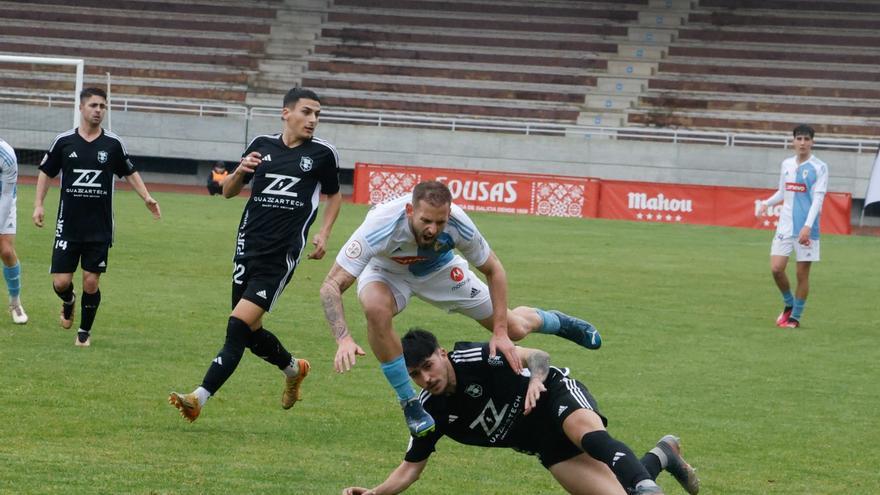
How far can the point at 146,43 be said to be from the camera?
4472 centimetres

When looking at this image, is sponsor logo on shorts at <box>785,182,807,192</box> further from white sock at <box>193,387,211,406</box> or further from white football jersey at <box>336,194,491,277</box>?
white sock at <box>193,387,211,406</box>

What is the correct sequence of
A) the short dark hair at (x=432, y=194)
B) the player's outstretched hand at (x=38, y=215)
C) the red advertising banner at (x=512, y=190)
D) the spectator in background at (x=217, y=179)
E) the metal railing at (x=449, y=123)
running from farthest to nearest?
the metal railing at (x=449, y=123)
the spectator in background at (x=217, y=179)
the red advertising banner at (x=512, y=190)
the player's outstretched hand at (x=38, y=215)
the short dark hair at (x=432, y=194)

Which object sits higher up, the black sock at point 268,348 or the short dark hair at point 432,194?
the short dark hair at point 432,194

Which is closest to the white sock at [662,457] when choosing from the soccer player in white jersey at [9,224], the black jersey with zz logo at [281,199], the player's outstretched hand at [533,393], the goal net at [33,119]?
the player's outstretched hand at [533,393]

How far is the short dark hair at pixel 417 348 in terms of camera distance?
636cm

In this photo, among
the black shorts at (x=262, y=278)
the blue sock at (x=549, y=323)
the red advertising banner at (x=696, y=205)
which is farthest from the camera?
the red advertising banner at (x=696, y=205)

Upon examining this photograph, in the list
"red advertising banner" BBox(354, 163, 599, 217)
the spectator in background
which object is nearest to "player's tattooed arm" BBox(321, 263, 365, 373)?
"red advertising banner" BBox(354, 163, 599, 217)

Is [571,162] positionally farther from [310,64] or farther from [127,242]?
[127,242]

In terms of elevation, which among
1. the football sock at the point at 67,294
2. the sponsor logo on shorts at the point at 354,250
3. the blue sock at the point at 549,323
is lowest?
the football sock at the point at 67,294

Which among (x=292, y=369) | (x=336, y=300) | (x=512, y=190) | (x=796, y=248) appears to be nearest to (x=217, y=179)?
(x=512, y=190)

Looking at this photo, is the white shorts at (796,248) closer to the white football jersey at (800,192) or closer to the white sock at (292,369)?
the white football jersey at (800,192)

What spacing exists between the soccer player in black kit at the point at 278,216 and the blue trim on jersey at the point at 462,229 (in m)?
2.05

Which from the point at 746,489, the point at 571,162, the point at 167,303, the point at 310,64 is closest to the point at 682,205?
the point at 571,162

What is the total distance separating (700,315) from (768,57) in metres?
28.5
